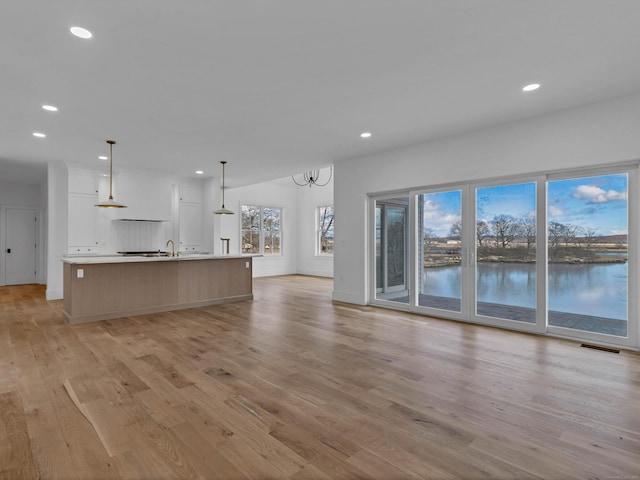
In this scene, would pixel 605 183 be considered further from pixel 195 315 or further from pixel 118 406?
pixel 195 315

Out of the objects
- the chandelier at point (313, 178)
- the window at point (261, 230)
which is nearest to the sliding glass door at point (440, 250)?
the chandelier at point (313, 178)

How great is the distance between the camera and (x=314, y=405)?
8.07ft

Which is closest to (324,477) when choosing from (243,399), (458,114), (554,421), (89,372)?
(243,399)

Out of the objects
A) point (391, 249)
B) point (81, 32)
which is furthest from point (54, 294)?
point (391, 249)

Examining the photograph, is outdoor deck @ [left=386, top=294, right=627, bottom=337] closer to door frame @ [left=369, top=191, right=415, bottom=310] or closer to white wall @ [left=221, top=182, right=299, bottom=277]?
door frame @ [left=369, top=191, right=415, bottom=310]

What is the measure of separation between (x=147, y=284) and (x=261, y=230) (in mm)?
5562

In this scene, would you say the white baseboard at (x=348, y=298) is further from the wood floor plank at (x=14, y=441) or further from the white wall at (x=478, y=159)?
the wood floor plank at (x=14, y=441)

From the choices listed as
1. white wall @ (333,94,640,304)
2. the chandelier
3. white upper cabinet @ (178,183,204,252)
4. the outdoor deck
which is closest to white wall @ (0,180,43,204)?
white upper cabinet @ (178,183,204,252)

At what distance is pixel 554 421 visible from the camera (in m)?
2.23

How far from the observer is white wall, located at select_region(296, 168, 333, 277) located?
1086 centimetres

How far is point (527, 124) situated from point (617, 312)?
8.01 feet

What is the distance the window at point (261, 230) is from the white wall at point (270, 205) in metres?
0.17

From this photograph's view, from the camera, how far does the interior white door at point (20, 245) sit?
29.6 ft

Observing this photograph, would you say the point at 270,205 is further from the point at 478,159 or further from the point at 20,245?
the point at 478,159
